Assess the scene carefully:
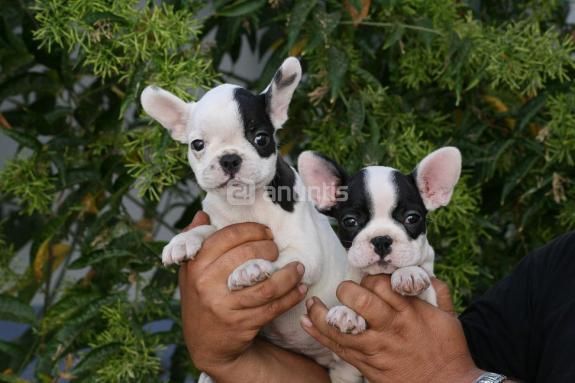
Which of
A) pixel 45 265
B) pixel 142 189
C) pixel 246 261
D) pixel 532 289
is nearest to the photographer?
pixel 246 261

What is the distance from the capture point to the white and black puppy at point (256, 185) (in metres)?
1.67

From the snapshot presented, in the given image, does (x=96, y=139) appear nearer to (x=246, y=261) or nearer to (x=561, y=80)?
(x=246, y=261)

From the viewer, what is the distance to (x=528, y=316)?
6.61 ft

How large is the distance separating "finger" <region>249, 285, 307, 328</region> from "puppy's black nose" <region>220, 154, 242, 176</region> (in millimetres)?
254

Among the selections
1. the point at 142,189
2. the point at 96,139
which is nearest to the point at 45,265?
the point at 96,139

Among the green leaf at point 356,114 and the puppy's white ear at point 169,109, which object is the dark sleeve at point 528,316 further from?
the puppy's white ear at point 169,109

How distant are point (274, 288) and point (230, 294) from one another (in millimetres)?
110

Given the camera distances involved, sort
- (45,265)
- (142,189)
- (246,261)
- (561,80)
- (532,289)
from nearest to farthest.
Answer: (246,261) < (532,289) < (142,189) < (561,80) < (45,265)

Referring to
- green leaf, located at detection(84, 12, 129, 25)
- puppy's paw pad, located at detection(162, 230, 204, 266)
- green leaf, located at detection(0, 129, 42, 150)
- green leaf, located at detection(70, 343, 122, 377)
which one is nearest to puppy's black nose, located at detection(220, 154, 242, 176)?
puppy's paw pad, located at detection(162, 230, 204, 266)

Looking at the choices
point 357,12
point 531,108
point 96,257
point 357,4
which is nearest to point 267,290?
point 96,257

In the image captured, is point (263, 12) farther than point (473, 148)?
Yes

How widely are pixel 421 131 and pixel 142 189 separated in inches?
28.7

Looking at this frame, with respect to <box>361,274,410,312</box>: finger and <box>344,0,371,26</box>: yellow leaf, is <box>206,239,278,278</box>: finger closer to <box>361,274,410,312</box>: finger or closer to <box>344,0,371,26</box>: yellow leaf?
<box>361,274,410,312</box>: finger

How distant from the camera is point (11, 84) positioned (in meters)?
2.64
